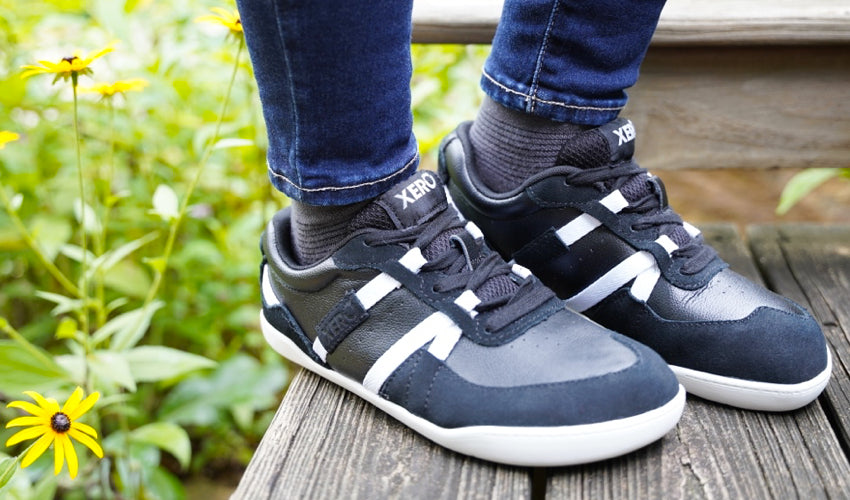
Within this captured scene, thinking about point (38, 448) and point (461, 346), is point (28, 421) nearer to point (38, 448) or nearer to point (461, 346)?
point (38, 448)

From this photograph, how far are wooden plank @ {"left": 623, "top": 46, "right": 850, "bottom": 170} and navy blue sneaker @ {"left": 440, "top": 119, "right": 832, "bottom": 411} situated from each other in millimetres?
423

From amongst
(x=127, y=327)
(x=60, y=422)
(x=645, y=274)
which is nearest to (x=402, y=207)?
(x=645, y=274)

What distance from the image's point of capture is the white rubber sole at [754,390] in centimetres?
77

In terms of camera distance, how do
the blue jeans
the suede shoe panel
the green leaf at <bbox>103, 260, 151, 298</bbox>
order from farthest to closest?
the green leaf at <bbox>103, 260, 151, 298</bbox> → the suede shoe panel → the blue jeans

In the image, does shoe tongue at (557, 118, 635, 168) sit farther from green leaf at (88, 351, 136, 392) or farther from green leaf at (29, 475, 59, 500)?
green leaf at (29, 475, 59, 500)

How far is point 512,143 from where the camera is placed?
911mm

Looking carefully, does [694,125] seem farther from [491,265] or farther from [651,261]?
[491,265]

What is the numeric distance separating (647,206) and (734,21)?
0.51 m

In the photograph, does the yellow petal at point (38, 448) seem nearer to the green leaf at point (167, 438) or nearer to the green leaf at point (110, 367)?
the green leaf at point (110, 367)

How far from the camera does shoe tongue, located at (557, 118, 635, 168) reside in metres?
0.87

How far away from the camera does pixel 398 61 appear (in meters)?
0.71

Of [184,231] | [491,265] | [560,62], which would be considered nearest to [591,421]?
[491,265]

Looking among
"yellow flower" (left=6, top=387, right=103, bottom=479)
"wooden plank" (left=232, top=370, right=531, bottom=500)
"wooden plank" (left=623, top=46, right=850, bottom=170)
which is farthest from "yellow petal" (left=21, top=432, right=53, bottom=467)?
"wooden plank" (left=623, top=46, right=850, bottom=170)

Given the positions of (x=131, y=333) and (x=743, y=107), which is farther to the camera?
(x=743, y=107)
